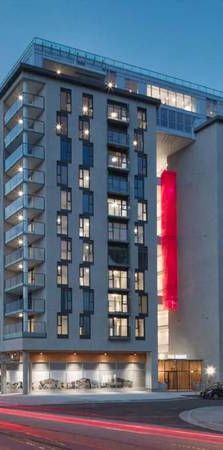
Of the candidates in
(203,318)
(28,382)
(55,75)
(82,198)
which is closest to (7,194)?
(82,198)

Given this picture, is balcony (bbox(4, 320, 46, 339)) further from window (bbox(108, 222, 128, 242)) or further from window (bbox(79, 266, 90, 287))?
window (bbox(108, 222, 128, 242))

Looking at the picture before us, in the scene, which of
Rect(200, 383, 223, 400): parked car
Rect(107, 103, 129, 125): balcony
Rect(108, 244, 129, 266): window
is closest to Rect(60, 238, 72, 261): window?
Rect(108, 244, 129, 266): window

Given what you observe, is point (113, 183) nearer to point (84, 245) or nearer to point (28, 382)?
point (84, 245)

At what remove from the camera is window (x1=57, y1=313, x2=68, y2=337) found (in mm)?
74000

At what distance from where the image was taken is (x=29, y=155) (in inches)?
3002

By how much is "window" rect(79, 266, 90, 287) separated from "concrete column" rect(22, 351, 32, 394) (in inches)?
391

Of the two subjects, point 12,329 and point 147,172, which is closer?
point 12,329

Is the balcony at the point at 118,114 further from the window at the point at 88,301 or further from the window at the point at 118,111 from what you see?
the window at the point at 88,301

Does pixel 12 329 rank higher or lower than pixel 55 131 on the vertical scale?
lower

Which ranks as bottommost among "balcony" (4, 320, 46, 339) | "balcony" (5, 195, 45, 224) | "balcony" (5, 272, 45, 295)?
"balcony" (4, 320, 46, 339)

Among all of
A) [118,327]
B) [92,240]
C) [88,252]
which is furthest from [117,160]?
A: [118,327]

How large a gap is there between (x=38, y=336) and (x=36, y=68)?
2999 centimetres

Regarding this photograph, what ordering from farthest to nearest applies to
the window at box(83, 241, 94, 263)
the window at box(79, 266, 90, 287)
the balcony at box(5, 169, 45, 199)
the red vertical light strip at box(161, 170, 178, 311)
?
1. the red vertical light strip at box(161, 170, 178, 311)
2. the window at box(83, 241, 94, 263)
3. the window at box(79, 266, 90, 287)
4. the balcony at box(5, 169, 45, 199)

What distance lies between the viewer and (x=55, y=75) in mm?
77875
